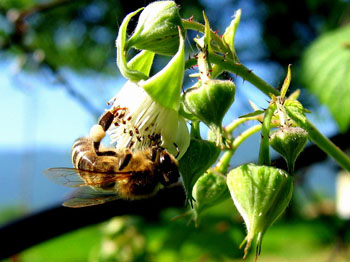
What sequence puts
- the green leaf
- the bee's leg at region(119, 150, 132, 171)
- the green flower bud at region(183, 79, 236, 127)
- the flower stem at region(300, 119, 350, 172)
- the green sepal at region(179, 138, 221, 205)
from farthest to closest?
the green leaf < the bee's leg at region(119, 150, 132, 171) < the flower stem at region(300, 119, 350, 172) < the green sepal at region(179, 138, 221, 205) < the green flower bud at region(183, 79, 236, 127)

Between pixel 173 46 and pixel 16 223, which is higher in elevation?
pixel 173 46

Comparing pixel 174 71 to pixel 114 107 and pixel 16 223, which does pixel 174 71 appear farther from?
pixel 16 223

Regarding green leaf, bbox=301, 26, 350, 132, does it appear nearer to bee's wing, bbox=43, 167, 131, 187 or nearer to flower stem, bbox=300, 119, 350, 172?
flower stem, bbox=300, 119, 350, 172

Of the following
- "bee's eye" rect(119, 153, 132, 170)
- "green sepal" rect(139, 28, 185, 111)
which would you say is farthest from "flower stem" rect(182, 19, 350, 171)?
"bee's eye" rect(119, 153, 132, 170)

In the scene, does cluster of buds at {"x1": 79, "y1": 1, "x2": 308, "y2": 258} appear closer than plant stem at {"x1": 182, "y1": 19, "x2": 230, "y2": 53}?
Yes

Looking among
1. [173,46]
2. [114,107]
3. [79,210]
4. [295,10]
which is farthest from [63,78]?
[295,10]

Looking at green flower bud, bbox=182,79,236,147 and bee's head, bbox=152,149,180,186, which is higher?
green flower bud, bbox=182,79,236,147
